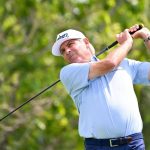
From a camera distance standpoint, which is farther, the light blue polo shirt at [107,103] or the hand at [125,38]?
the hand at [125,38]

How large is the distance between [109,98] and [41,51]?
8458 millimetres

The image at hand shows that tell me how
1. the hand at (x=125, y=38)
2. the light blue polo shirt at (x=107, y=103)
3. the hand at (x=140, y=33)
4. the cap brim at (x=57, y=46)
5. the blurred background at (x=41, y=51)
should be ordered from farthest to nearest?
the blurred background at (x=41, y=51)
the cap brim at (x=57, y=46)
the hand at (x=140, y=33)
the hand at (x=125, y=38)
the light blue polo shirt at (x=107, y=103)

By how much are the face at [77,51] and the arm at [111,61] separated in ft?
0.58

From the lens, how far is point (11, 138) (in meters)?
14.7

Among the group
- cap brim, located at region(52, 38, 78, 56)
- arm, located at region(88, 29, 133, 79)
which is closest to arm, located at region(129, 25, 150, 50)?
arm, located at region(88, 29, 133, 79)

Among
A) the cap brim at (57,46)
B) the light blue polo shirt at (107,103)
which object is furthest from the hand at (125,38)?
the cap brim at (57,46)

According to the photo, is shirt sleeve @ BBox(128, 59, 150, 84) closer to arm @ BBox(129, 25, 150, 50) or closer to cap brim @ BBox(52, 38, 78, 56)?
arm @ BBox(129, 25, 150, 50)

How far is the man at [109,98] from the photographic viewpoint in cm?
595

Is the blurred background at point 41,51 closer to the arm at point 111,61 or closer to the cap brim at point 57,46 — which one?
the cap brim at point 57,46

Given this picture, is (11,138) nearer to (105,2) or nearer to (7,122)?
(7,122)

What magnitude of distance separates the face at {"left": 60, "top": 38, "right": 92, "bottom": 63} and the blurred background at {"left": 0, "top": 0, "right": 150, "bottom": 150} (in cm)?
695

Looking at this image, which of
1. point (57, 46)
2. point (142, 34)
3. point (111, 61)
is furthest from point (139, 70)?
point (57, 46)

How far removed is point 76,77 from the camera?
6191mm

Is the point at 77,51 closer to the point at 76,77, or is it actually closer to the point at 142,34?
the point at 76,77
